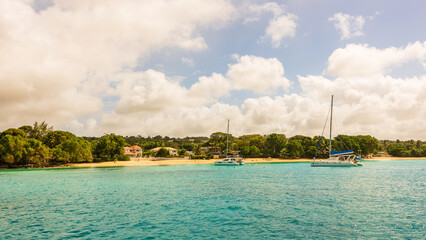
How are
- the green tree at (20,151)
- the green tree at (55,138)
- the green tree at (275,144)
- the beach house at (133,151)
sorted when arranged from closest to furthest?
the green tree at (20,151) → the green tree at (55,138) → the beach house at (133,151) → the green tree at (275,144)

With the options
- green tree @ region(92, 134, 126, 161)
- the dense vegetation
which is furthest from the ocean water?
green tree @ region(92, 134, 126, 161)

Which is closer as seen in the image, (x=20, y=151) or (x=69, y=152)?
(x=20, y=151)

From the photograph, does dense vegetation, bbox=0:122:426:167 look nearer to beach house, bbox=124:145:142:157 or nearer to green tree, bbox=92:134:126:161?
green tree, bbox=92:134:126:161

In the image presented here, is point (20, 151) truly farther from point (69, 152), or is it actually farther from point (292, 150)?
point (292, 150)

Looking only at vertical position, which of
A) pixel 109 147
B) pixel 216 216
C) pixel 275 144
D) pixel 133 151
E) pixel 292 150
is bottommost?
pixel 216 216

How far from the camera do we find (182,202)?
29.5m

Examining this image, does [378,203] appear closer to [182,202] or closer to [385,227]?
[385,227]

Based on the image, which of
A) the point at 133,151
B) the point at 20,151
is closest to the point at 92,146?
Answer: the point at 133,151

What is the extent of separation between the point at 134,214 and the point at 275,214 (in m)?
12.5

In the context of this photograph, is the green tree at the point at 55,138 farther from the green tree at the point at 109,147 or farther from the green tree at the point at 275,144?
the green tree at the point at 275,144

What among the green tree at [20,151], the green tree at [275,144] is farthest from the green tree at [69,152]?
the green tree at [275,144]

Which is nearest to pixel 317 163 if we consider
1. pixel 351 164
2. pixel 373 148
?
pixel 351 164

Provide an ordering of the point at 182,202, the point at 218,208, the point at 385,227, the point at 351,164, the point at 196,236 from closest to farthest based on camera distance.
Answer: the point at 196,236 → the point at 385,227 → the point at 218,208 → the point at 182,202 → the point at 351,164

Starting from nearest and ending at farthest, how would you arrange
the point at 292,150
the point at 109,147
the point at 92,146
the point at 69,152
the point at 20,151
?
the point at 20,151
the point at 69,152
the point at 109,147
the point at 92,146
the point at 292,150
